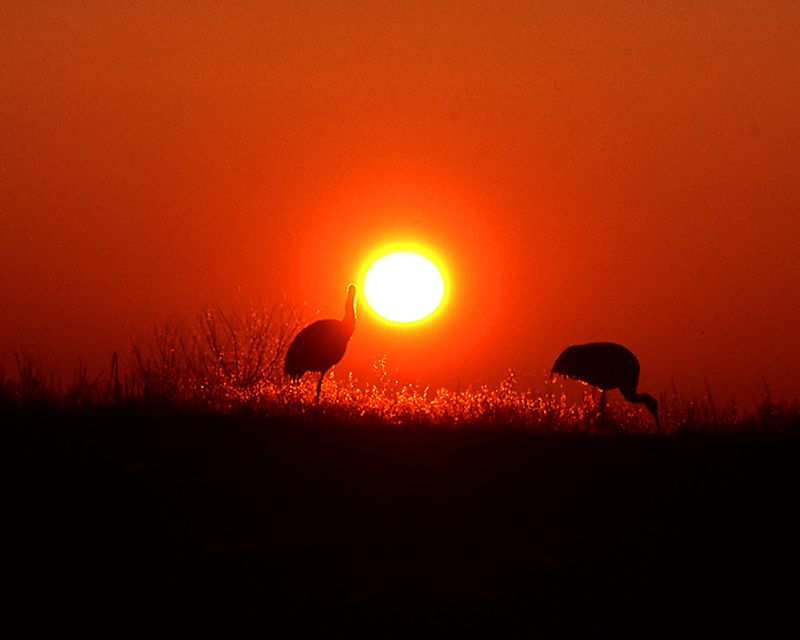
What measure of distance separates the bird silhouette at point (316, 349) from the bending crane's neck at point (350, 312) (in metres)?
0.15

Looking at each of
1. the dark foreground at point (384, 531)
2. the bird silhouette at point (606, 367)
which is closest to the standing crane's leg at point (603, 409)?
the bird silhouette at point (606, 367)

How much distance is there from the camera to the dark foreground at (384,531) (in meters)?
6.40

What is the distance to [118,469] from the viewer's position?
25.5 ft

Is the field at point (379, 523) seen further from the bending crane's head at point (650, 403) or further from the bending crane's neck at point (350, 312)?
the bending crane's neck at point (350, 312)

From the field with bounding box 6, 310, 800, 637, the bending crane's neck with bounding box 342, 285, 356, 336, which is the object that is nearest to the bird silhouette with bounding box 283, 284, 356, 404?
the bending crane's neck with bounding box 342, 285, 356, 336

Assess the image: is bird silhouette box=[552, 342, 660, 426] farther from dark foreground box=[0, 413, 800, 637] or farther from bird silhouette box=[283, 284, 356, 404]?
dark foreground box=[0, 413, 800, 637]

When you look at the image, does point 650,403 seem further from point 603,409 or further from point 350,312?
point 350,312

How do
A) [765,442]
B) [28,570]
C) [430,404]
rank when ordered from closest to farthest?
[28,570], [765,442], [430,404]

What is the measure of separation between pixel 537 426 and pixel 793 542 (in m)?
2.88

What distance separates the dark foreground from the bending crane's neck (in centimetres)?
394

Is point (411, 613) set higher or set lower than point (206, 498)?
lower

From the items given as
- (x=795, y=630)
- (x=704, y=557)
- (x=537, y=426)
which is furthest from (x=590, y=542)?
(x=537, y=426)

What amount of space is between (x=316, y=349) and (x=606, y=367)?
3.53 meters

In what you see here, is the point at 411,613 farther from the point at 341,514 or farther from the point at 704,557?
the point at 704,557
